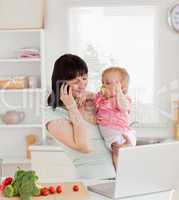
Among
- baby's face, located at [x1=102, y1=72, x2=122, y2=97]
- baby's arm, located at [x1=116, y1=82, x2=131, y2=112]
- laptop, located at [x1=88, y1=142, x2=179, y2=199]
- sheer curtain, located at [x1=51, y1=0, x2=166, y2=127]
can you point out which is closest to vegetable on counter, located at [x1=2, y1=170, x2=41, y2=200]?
laptop, located at [x1=88, y1=142, x2=179, y2=199]

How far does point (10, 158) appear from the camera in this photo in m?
4.61

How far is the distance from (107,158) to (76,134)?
0.67 feet

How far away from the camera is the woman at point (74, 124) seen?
95.6 inches

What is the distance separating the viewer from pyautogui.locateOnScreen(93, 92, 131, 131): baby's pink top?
252cm

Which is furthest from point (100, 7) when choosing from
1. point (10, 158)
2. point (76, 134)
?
point (76, 134)

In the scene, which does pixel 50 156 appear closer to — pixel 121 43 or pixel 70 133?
pixel 121 43

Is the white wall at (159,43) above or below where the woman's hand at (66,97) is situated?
above

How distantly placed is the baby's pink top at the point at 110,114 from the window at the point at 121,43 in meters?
1.89

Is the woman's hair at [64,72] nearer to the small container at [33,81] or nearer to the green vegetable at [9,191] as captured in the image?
the green vegetable at [9,191]

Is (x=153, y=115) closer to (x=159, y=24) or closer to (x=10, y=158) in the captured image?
(x=159, y=24)

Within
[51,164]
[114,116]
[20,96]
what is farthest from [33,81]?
[114,116]

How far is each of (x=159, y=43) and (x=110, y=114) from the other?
84.9 inches

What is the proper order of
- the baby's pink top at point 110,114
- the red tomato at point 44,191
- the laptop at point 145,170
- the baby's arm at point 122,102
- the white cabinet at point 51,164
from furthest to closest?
the white cabinet at point 51,164
the baby's arm at point 122,102
the baby's pink top at point 110,114
the red tomato at point 44,191
the laptop at point 145,170

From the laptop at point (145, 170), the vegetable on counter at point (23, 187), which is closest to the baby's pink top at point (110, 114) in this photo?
the laptop at point (145, 170)
